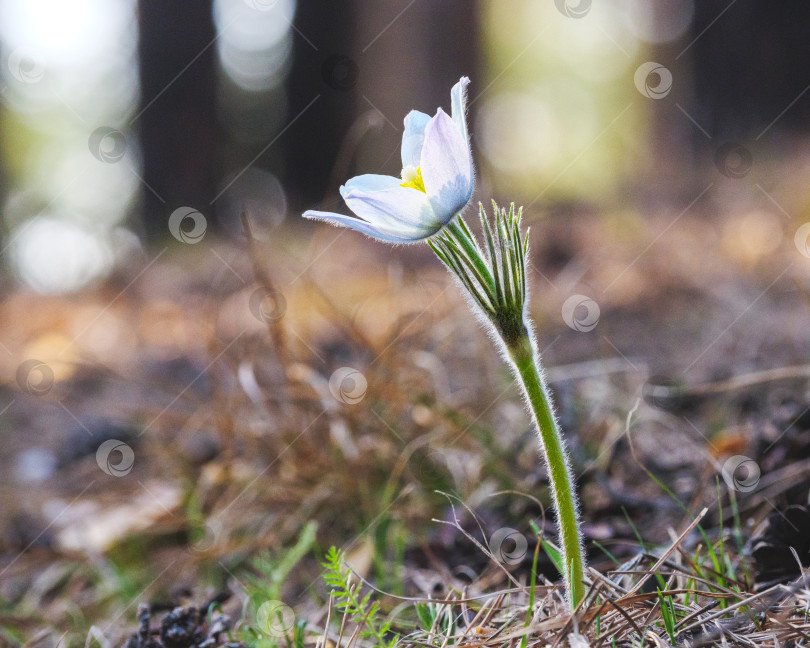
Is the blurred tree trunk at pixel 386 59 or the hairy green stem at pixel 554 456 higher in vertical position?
the blurred tree trunk at pixel 386 59

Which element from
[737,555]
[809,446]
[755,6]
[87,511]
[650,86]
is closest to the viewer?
[737,555]

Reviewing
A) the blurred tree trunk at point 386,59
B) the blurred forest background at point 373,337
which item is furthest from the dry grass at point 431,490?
the blurred tree trunk at point 386,59

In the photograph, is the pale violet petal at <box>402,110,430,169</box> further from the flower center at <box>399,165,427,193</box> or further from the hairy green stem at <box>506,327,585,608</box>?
the hairy green stem at <box>506,327,585,608</box>

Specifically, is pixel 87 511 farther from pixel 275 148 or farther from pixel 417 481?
pixel 275 148

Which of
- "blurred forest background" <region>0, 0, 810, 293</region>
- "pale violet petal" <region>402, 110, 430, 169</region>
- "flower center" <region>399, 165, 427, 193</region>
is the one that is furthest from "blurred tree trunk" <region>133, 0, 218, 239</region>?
"flower center" <region>399, 165, 427, 193</region>

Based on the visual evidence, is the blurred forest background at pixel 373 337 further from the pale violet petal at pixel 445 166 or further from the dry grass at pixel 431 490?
the pale violet petal at pixel 445 166

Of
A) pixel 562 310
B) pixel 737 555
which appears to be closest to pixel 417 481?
pixel 737 555
